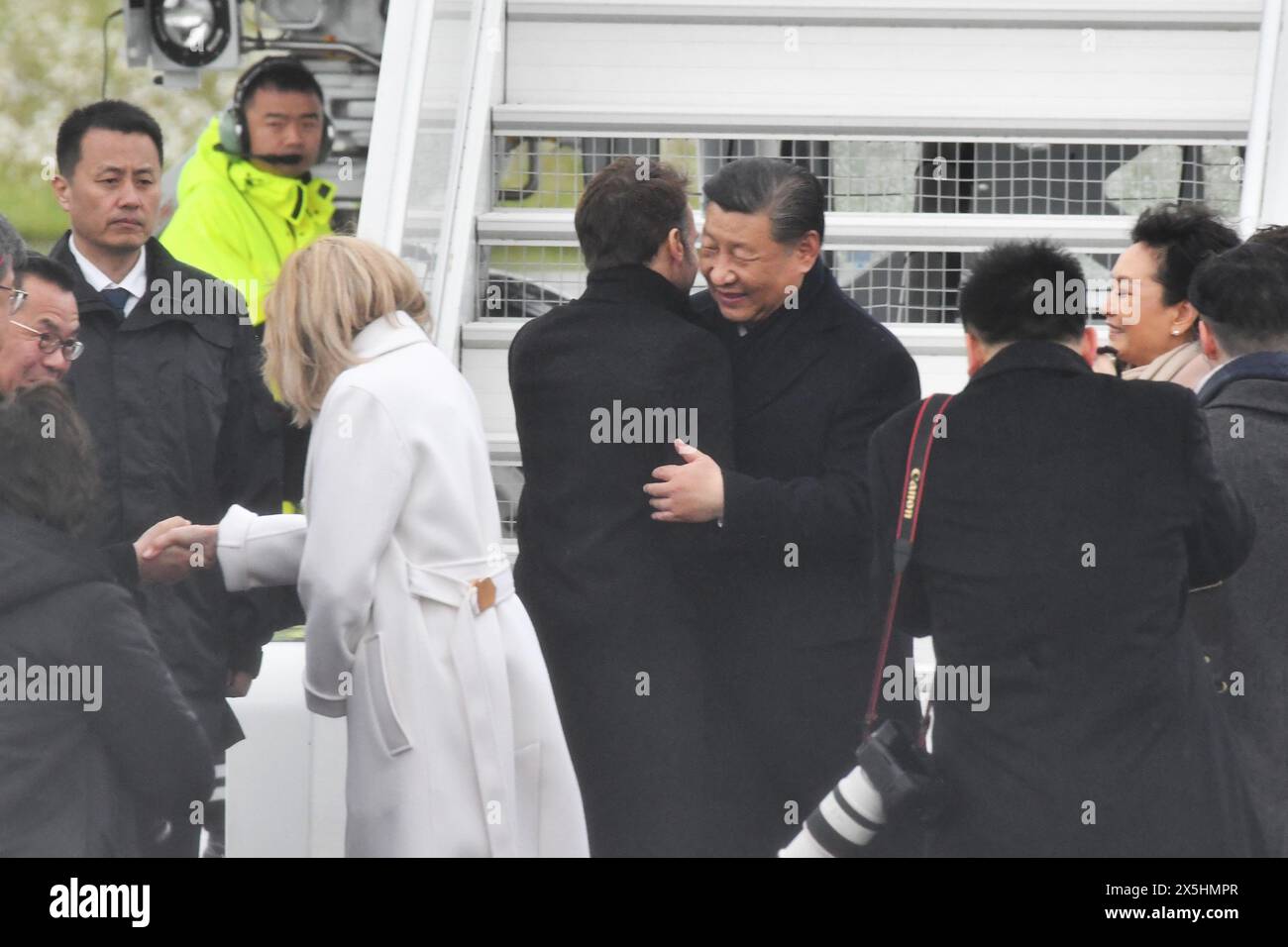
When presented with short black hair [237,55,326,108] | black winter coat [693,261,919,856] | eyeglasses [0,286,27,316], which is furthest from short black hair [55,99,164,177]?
black winter coat [693,261,919,856]

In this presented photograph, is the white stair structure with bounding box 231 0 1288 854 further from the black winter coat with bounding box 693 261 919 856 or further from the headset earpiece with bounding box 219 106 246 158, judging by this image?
the black winter coat with bounding box 693 261 919 856

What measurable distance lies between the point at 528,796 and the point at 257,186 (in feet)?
8.10

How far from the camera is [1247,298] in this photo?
364 cm

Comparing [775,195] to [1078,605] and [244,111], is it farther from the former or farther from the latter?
[244,111]

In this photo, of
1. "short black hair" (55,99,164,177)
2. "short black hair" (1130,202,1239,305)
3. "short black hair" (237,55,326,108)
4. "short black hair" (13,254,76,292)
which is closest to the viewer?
"short black hair" (13,254,76,292)

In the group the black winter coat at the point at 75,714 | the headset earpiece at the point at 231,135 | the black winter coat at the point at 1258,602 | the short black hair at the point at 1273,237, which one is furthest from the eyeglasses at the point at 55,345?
the short black hair at the point at 1273,237

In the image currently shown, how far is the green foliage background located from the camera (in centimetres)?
2156

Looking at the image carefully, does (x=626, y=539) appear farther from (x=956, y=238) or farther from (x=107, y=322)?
(x=956, y=238)

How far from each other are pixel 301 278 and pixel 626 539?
81cm

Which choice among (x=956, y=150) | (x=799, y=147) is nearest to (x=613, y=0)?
(x=799, y=147)

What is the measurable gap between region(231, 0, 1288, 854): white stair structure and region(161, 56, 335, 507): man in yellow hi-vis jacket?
701mm

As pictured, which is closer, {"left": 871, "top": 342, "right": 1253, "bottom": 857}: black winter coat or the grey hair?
{"left": 871, "top": 342, "right": 1253, "bottom": 857}: black winter coat

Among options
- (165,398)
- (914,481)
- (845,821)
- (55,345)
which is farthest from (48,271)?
(845,821)

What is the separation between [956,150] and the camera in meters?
5.07
